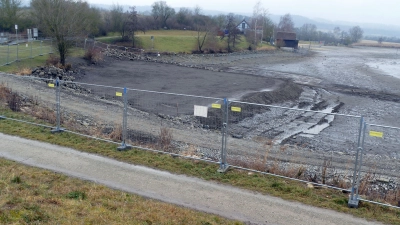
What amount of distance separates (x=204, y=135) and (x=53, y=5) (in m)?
28.9

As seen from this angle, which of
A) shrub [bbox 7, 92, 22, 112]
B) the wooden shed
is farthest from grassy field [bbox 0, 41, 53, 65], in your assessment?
the wooden shed

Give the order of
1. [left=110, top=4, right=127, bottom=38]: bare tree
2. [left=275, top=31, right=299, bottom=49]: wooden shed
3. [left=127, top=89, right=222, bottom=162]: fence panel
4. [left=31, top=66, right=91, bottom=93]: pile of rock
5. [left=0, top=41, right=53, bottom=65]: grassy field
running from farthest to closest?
[left=275, top=31, right=299, bottom=49]: wooden shed, [left=110, top=4, right=127, bottom=38]: bare tree, [left=0, top=41, right=53, bottom=65]: grassy field, [left=31, top=66, right=91, bottom=93]: pile of rock, [left=127, top=89, right=222, bottom=162]: fence panel

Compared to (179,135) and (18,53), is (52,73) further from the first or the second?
(179,135)

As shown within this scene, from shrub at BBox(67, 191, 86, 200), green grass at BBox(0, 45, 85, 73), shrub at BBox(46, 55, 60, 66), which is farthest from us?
Answer: shrub at BBox(46, 55, 60, 66)

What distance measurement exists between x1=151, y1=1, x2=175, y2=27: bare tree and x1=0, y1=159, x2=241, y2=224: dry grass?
9353 centimetres

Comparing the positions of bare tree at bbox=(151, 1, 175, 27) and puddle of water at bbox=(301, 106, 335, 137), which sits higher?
bare tree at bbox=(151, 1, 175, 27)

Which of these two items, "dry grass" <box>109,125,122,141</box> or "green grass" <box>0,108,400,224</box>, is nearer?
"green grass" <box>0,108,400,224</box>

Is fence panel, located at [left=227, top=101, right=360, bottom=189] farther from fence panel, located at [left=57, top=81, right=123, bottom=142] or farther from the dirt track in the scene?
fence panel, located at [left=57, top=81, right=123, bottom=142]

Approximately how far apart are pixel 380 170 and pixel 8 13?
6001cm

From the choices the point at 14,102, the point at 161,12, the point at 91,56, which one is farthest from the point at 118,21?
the point at 14,102

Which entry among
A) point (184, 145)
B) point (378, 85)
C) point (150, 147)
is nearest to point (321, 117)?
point (184, 145)

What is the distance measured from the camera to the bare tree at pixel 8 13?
59.4m

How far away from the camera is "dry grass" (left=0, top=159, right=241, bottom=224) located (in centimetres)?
684

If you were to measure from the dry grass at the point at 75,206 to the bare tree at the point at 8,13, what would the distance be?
5803cm
